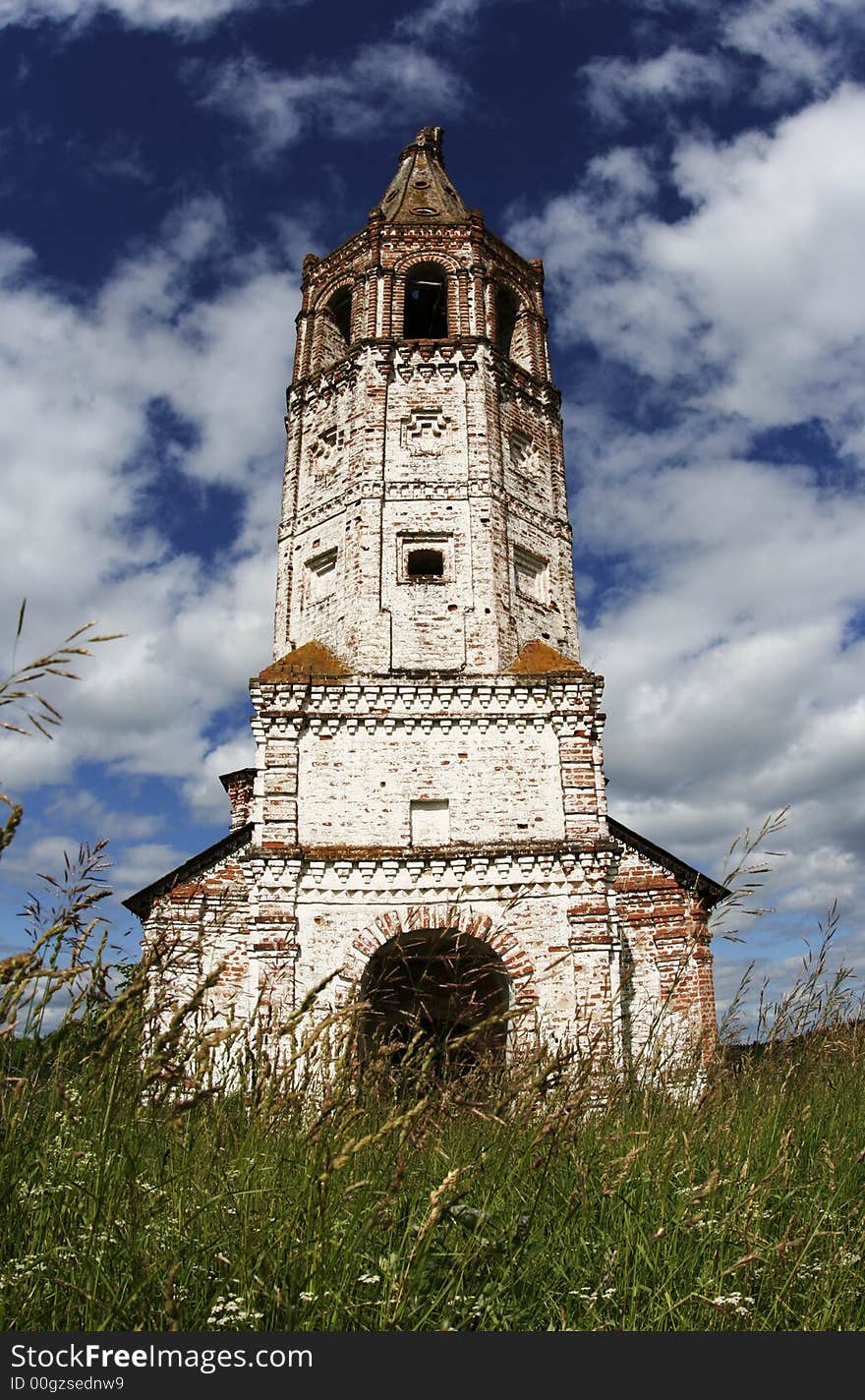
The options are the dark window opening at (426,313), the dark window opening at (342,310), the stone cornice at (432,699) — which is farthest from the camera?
the dark window opening at (426,313)

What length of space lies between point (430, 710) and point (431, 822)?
1797 millimetres

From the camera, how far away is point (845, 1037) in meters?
4.48

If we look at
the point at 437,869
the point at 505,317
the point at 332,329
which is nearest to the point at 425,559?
the point at 437,869

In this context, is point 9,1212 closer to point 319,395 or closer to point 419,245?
point 319,395

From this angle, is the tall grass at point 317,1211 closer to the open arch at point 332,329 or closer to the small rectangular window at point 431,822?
the small rectangular window at point 431,822

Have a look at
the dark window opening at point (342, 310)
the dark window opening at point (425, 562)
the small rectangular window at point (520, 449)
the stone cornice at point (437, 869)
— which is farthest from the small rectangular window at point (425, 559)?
the dark window opening at point (342, 310)

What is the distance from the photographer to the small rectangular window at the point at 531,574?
15570 millimetres

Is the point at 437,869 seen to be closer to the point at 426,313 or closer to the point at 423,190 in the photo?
the point at 426,313

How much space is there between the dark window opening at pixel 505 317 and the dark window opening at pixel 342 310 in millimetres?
3311

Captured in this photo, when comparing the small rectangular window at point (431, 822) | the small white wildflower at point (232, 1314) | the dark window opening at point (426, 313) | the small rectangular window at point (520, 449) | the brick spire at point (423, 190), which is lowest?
the small white wildflower at point (232, 1314)

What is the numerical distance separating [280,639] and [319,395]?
5.38 metres

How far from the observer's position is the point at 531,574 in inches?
626

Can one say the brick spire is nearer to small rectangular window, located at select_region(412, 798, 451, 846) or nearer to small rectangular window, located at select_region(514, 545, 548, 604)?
small rectangular window, located at select_region(514, 545, 548, 604)

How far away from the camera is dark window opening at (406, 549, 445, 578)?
1526cm
